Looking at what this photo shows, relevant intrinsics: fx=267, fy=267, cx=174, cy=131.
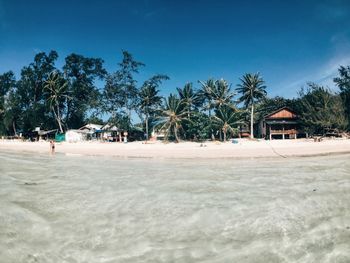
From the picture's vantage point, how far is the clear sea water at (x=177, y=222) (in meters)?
3.77

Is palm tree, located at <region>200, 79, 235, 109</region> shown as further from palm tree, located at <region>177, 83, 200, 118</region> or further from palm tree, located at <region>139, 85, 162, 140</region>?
palm tree, located at <region>139, 85, 162, 140</region>

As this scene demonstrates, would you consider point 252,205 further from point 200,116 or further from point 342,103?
point 342,103

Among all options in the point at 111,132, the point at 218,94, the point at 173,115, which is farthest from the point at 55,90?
the point at 218,94

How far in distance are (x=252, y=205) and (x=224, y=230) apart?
1.94 metres

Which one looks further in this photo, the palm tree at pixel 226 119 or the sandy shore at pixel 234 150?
the palm tree at pixel 226 119

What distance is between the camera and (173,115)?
37.9 m

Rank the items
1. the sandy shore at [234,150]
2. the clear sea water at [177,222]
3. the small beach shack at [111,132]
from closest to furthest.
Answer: the clear sea water at [177,222] → the sandy shore at [234,150] → the small beach shack at [111,132]

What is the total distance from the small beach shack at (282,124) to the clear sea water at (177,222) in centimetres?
3284

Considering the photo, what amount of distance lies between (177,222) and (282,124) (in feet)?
129

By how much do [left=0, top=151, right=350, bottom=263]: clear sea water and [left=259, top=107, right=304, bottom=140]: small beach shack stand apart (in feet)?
108

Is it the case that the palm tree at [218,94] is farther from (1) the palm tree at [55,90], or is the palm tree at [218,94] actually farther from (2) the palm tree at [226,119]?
(1) the palm tree at [55,90]

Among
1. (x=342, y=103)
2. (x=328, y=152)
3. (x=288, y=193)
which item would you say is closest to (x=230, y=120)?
(x=342, y=103)

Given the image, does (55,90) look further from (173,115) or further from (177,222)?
(177,222)

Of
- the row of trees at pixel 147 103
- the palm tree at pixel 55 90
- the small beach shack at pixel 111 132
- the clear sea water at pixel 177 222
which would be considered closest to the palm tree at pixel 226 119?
the row of trees at pixel 147 103
